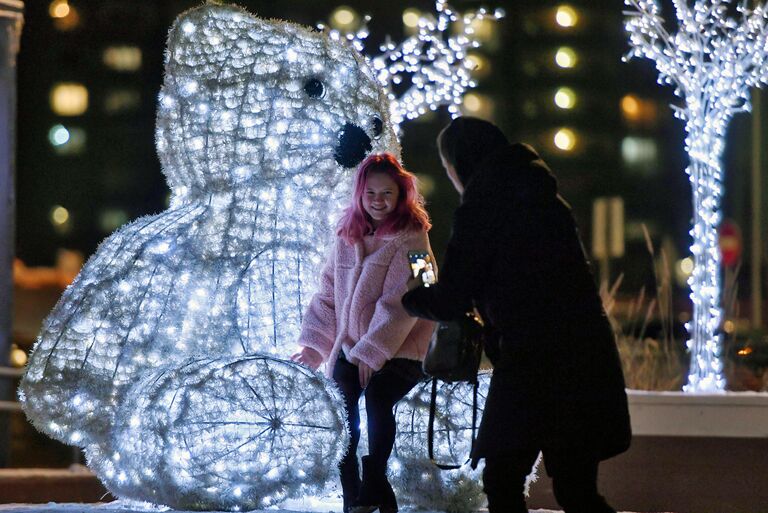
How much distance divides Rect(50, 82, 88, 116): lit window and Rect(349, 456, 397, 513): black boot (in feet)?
85.2

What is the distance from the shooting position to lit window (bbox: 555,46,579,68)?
36803 millimetres

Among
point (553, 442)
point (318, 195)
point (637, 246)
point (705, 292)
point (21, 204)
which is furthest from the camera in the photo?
point (637, 246)

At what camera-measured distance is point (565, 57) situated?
122 ft

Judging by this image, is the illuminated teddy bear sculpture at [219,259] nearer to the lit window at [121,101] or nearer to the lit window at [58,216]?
the lit window at [58,216]

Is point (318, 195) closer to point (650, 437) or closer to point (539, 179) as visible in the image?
point (539, 179)

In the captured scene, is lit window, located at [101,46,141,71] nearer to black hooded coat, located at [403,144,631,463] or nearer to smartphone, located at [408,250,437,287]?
smartphone, located at [408,250,437,287]

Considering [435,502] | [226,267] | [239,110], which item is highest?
[239,110]

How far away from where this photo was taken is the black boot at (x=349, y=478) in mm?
5027

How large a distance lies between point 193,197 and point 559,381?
221cm

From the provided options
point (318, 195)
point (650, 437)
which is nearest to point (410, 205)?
point (318, 195)

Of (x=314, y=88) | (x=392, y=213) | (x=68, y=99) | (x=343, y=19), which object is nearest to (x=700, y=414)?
(x=392, y=213)

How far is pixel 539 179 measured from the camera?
156 inches

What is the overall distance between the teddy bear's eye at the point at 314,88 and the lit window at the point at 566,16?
28.0 metres

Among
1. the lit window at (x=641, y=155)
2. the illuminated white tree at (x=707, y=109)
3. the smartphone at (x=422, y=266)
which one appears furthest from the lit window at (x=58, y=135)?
the smartphone at (x=422, y=266)
